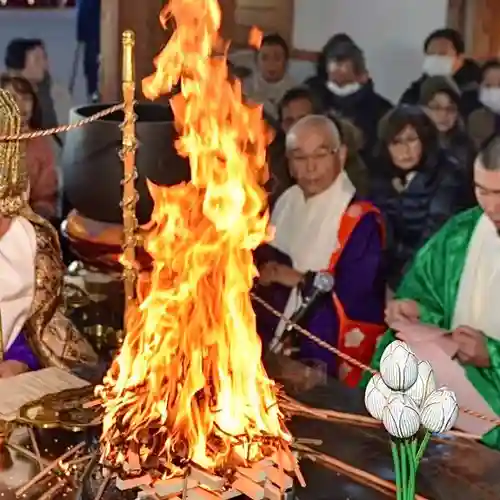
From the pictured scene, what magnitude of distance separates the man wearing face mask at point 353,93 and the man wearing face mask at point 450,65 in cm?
12

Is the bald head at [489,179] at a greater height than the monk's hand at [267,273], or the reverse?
the bald head at [489,179]

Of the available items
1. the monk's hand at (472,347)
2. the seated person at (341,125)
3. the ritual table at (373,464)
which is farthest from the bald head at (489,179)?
the ritual table at (373,464)

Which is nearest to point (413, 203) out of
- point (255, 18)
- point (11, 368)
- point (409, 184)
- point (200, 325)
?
point (409, 184)

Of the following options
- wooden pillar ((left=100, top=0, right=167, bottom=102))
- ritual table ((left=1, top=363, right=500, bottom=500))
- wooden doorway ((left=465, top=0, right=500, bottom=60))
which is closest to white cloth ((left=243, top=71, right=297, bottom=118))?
wooden pillar ((left=100, top=0, right=167, bottom=102))

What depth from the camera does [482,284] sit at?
7.17 ft

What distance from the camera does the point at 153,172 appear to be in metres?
2.22

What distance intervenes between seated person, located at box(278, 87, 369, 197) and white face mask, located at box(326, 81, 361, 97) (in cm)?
5

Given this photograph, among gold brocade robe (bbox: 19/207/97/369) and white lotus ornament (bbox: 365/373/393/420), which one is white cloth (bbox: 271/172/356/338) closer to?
gold brocade robe (bbox: 19/207/97/369)

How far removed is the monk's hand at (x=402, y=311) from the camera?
2.29 meters

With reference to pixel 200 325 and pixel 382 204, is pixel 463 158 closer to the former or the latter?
pixel 382 204

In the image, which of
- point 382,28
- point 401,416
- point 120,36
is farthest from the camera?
point 120,36

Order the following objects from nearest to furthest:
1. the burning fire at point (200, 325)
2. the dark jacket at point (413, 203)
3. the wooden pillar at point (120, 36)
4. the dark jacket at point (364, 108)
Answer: the burning fire at point (200, 325) → the dark jacket at point (413, 203) → the dark jacket at point (364, 108) → the wooden pillar at point (120, 36)

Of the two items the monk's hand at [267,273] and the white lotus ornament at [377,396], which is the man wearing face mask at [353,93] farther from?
the white lotus ornament at [377,396]

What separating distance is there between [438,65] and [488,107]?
0.16m
